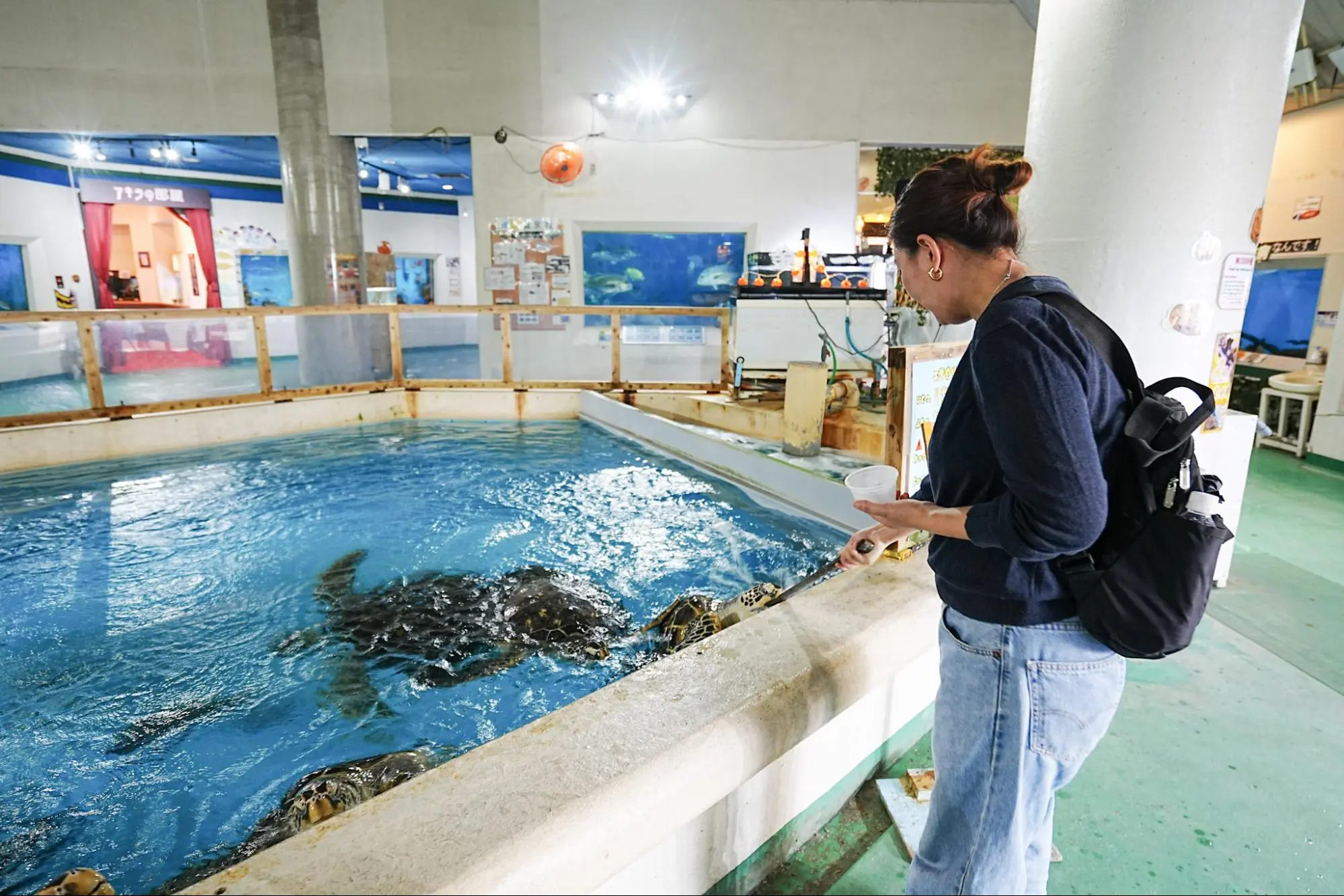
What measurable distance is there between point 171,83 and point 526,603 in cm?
1076

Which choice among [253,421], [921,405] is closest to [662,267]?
[253,421]

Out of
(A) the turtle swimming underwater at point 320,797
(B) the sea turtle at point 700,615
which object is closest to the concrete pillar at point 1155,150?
(B) the sea turtle at point 700,615

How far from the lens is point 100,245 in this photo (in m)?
14.0

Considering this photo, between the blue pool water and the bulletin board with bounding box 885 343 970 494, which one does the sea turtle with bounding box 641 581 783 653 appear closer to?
the blue pool water

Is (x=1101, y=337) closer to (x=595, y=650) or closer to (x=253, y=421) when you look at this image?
(x=595, y=650)

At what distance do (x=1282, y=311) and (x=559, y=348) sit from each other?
9366mm

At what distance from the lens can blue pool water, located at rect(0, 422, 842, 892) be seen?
2625 millimetres

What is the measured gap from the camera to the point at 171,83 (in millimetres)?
9891

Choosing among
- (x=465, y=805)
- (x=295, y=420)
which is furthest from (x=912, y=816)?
(x=295, y=420)

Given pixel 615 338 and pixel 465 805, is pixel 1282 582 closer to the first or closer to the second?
pixel 465 805

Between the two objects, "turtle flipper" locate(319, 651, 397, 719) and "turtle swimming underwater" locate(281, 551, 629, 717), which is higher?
"turtle swimming underwater" locate(281, 551, 629, 717)

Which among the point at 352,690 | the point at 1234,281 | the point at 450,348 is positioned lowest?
the point at 352,690

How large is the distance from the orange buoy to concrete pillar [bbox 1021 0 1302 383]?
768 cm

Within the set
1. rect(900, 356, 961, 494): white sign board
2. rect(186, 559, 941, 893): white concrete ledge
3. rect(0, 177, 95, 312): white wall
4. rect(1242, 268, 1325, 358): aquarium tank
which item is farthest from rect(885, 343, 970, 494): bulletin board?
rect(0, 177, 95, 312): white wall
